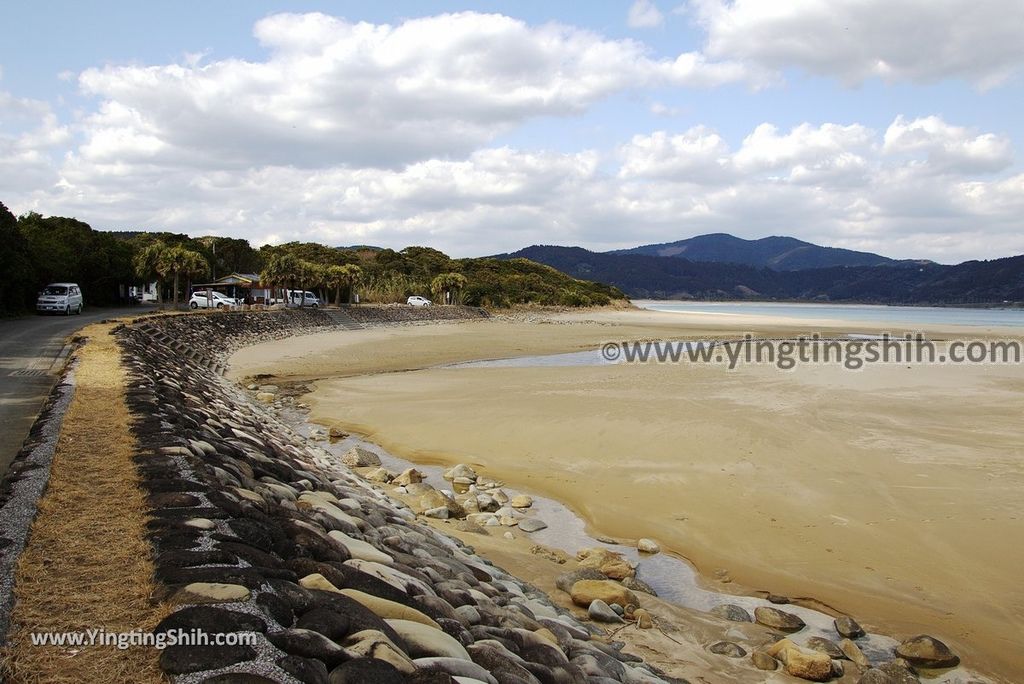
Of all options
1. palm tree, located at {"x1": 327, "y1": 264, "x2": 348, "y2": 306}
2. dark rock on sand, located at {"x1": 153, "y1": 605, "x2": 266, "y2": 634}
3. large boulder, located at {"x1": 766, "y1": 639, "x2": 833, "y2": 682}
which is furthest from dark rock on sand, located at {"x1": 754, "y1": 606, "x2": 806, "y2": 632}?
palm tree, located at {"x1": 327, "y1": 264, "x2": 348, "y2": 306}

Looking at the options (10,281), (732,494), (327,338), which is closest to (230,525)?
(732,494)

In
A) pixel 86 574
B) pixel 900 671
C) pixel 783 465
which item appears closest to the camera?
pixel 86 574

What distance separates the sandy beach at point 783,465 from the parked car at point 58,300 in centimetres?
1488

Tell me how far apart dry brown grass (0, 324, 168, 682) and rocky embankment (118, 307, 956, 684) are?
5.1 inches

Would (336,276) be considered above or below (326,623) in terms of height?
above

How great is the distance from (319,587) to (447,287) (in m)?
77.5

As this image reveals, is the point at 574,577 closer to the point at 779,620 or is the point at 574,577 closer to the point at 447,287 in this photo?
the point at 779,620

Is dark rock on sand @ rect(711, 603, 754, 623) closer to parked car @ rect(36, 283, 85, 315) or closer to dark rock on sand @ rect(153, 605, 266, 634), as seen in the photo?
dark rock on sand @ rect(153, 605, 266, 634)

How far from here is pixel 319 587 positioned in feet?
13.7

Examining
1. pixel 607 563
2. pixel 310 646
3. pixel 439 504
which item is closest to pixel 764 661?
pixel 607 563

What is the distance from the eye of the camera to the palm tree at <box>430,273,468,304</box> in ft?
264

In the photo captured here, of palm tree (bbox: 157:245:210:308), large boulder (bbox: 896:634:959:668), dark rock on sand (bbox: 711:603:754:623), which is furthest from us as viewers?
palm tree (bbox: 157:245:210:308)

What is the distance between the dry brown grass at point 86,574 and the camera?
2982mm

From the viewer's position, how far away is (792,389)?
754 inches
